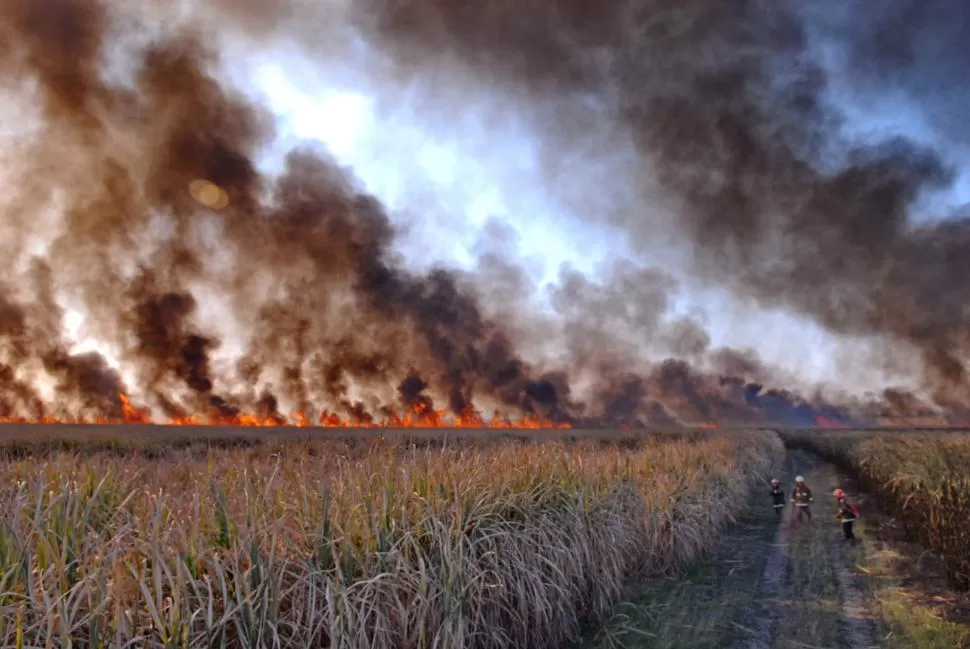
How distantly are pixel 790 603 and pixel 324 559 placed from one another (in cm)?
616

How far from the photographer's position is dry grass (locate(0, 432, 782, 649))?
3.73 meters

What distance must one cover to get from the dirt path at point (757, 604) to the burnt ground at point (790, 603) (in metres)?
0.01

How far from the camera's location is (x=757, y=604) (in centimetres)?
765

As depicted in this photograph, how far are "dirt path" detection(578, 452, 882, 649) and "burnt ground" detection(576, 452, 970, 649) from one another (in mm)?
11

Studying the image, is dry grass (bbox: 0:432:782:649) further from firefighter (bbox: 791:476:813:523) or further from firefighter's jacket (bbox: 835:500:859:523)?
firefighter (bbox: 791:476:813:523)

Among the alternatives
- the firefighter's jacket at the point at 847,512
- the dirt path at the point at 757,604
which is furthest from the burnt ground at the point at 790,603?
the firefighter's jacket at the point at 847,512

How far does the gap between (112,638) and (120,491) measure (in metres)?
3.49

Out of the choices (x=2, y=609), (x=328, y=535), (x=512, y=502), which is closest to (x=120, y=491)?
(x=328, y=535)

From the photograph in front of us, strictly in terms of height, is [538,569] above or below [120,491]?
below

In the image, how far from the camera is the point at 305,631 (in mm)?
4172

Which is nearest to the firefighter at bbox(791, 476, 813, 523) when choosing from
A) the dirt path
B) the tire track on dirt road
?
the tire track on dirt road

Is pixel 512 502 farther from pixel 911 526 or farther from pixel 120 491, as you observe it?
pixel 911 526

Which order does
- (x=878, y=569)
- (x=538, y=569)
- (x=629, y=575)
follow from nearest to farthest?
(x=538, y=569)
(x=629, y=575)
(x=878, y=569)

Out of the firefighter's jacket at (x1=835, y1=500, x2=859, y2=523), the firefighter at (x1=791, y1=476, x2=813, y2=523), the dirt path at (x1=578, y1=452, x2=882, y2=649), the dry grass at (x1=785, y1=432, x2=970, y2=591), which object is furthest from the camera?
the firefighter at (x1=791, y1=476, x2=813, y2=523)
